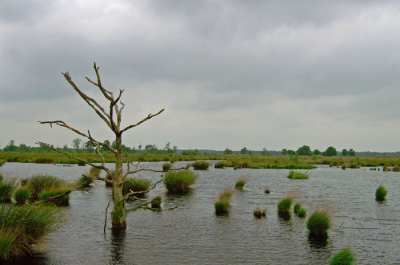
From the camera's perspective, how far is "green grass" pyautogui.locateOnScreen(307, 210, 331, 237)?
1598 cm

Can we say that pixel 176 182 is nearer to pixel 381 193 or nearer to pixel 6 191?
pixel 6 191

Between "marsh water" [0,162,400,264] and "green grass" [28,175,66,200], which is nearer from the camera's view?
"marsh water" [0,162,400,264]

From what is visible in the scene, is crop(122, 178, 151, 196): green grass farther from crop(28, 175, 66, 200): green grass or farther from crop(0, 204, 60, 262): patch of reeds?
crop(0, 204, 60, 262): patch of reeds

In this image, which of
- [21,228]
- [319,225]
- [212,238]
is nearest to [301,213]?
[319,225]

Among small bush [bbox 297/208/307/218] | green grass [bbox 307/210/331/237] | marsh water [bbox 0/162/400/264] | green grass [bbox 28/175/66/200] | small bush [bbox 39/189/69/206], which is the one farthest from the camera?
green grass [bbox 28/175/66/200]

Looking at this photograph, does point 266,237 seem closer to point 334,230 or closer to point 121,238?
point 334,230

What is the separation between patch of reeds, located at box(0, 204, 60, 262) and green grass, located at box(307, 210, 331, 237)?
11.6 meters

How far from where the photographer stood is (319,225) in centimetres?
1602

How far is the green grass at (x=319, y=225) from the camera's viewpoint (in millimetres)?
15984

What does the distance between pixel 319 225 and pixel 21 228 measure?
12.7 meters

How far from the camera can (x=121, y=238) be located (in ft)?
48.0

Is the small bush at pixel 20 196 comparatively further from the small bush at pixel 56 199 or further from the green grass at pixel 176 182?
the green grass at pixel 176 182

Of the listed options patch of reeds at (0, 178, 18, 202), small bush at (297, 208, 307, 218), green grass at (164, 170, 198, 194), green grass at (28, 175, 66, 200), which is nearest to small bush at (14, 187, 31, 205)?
patch of reeds at (0, 178, 18, 202)

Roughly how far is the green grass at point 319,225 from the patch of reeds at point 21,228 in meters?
11.6
